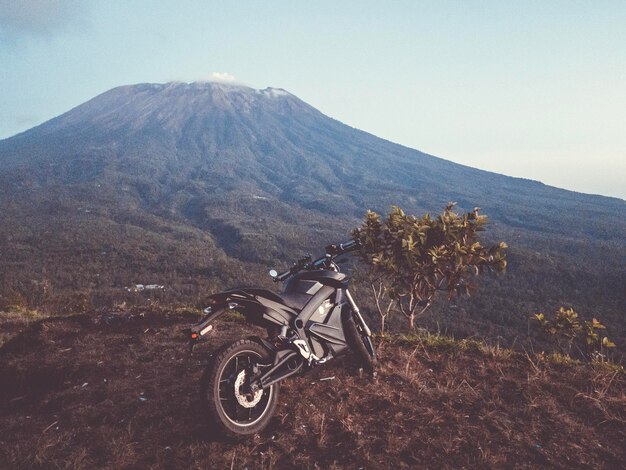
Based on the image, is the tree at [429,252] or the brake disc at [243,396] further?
the tree at [429,252]

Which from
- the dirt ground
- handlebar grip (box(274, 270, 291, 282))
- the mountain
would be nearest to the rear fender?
handlebar grip (box(274, 270, 291, 282))

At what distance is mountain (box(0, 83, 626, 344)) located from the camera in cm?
6675

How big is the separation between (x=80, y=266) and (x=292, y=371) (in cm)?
7795

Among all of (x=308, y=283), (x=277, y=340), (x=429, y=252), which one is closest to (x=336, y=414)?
(x=277, y=340)

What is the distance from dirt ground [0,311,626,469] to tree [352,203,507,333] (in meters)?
0.91

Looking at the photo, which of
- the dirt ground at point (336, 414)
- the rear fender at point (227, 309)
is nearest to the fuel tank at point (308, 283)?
the rear fender at point (227, 309)

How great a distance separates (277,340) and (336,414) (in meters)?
0.93

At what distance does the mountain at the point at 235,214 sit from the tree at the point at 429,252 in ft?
27.3

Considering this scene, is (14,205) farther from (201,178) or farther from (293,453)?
(293,453)

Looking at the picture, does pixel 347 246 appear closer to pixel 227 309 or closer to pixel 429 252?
pixel 429 252

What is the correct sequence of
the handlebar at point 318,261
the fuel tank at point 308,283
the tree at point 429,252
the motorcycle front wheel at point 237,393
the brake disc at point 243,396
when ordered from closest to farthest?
1. the motorcycle front wheel at point 237,393
2. the brake disc at point 243,396
3. the fuel tank at point 308,283
4. the handlebar at point 318,261
5. the tree at point 429,252

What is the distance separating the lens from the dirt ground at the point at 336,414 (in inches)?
122

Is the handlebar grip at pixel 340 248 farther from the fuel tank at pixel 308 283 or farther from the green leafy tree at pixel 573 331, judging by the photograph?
the green leafy tree at pixel 573 331

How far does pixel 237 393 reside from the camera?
3227 millimetres
